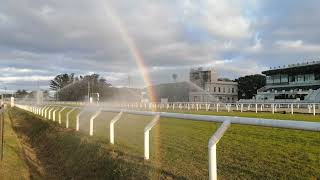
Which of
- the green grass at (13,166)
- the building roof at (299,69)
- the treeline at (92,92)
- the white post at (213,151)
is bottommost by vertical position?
the green grass at (13,166)

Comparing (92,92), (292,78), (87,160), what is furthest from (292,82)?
(87,160)

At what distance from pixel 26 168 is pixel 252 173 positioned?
5.98 m

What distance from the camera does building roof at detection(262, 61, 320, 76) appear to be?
77750mm

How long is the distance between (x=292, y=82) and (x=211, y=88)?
23.2 meters

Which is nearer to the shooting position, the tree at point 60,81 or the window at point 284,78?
the window at point 284,78

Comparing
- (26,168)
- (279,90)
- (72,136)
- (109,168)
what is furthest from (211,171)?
(279,90)

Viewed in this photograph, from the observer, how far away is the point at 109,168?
8086mm

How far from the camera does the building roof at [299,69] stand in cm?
7775

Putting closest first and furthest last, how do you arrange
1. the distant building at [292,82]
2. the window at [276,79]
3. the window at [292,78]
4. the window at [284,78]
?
the distant building at [292,82], the window at [292,78], the window at [284,78], the window at [276,79]

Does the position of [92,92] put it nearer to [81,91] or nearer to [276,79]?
[81,91]

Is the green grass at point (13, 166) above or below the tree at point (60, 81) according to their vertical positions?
below

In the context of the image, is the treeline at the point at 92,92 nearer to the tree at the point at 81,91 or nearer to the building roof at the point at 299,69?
the tree at the point at 81,91

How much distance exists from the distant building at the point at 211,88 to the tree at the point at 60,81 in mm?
50153

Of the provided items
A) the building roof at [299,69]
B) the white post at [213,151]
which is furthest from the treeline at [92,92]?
the white post at [213,151]
